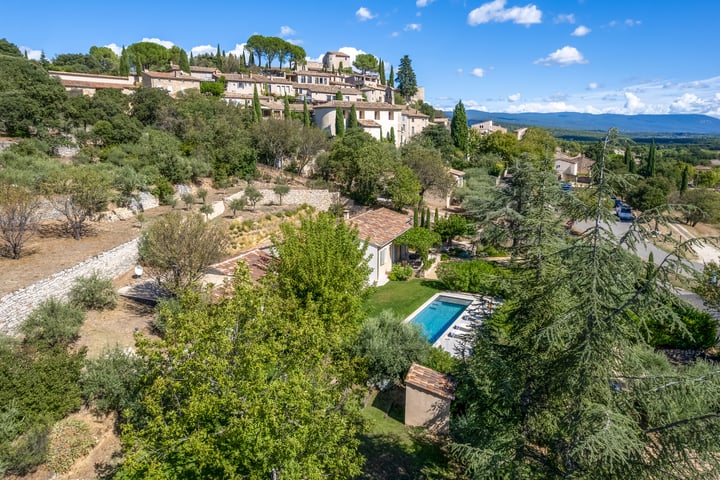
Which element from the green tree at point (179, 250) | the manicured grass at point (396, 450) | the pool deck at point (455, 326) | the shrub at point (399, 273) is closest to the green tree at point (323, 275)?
the manicured grass at point (396, 450)

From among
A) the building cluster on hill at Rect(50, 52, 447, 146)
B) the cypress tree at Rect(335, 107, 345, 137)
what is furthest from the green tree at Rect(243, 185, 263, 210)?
the cypress tree at Rect(335, 107, 345, 137)

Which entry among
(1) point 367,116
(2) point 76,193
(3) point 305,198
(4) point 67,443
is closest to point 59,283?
(2) point 76,193

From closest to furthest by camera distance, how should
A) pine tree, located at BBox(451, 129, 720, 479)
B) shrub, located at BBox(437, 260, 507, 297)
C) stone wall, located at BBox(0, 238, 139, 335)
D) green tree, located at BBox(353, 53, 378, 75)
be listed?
pine tree, located at BBox(451, 129, 720, 479) → stone wall, located at BBox(0, 238, 139, 335) → shrub, located at BBox(437, 260, 507, 297) → green tree, located at BBox(353, 53, 378, 75)

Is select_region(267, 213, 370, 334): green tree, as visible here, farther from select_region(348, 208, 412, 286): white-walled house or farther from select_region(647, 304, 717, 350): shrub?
select_region(647, 304, 717, 350): shrub

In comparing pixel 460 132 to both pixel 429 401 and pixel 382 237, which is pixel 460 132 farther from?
pixel 429 401

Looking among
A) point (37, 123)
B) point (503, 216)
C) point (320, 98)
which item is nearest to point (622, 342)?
point (503, 216)

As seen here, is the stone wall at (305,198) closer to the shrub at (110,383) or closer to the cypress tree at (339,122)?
the cypress tree at (339,122)

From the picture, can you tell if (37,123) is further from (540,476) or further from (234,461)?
(540,476)
